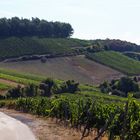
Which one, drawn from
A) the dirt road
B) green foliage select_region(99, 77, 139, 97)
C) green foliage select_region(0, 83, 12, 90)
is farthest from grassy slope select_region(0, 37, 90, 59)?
the dirt road

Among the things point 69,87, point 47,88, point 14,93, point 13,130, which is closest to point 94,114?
point 13,130

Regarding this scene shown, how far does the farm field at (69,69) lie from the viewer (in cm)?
15860

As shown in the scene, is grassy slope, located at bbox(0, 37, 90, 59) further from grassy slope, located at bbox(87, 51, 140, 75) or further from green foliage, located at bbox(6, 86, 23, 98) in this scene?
green foliage, located at bbox(6, 86, 23, 98)

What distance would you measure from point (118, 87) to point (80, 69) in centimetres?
2766

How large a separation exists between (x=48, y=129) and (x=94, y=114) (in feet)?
34.3

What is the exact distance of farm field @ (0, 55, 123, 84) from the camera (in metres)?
159

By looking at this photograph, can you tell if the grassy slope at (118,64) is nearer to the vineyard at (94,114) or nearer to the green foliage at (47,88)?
the green foliage at (47,88)

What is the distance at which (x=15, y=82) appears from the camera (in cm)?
12700

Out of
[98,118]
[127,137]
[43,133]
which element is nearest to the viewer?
[127,137]

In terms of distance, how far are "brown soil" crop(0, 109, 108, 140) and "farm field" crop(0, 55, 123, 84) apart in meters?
76.8

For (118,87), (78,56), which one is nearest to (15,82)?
(118,87)

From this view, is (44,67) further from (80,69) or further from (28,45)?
(28,45)

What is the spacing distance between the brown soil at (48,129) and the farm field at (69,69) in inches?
3024

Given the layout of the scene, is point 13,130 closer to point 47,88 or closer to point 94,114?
point 94,114
